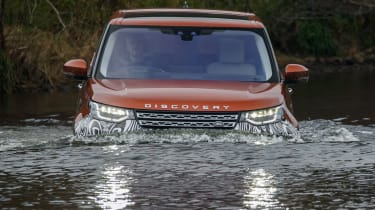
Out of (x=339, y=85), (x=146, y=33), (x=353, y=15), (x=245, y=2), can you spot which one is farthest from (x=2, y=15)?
(x=353, y=15)

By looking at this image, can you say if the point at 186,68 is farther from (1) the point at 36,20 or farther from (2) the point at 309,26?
(2) the point at 309,26

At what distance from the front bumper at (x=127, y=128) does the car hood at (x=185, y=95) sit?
0.56 feet

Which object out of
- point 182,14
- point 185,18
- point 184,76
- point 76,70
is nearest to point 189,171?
point 184,76

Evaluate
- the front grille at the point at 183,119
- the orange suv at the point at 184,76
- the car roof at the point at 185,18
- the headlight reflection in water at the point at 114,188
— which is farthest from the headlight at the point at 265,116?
the car roof at the point at 185,18

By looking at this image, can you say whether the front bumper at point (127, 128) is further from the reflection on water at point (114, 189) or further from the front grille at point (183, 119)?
the reflection on water at point (114, 189)

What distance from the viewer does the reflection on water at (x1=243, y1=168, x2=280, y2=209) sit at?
31.2 ft

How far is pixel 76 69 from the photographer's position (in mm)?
13812

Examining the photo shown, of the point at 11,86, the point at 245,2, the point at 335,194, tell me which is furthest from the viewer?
the point at 245,2

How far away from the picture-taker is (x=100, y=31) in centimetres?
3108

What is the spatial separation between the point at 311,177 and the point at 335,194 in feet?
2.88

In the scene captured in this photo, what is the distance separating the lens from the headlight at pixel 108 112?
12.5 meters

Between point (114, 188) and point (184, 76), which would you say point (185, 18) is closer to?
point (184, 76)

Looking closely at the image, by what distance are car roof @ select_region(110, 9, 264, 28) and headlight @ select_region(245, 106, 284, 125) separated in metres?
1.78

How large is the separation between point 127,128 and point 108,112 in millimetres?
279
